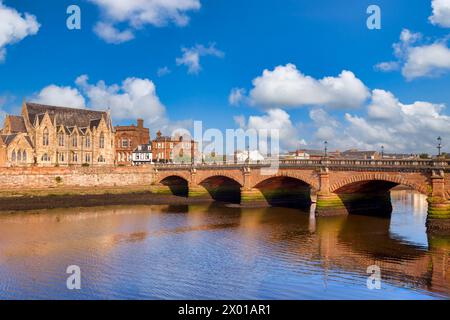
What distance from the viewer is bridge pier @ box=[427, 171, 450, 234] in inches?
1435

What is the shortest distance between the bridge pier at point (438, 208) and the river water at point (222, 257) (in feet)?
4.57

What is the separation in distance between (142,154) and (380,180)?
79.5 m

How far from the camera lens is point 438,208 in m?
36.8

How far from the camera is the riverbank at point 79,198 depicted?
5938cm

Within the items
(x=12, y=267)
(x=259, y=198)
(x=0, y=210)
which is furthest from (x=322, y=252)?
(x=0, y=210)

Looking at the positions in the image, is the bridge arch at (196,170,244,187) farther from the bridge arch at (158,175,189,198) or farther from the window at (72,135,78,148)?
the window at (72,135,78,148)

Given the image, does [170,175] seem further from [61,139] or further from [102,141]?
[61,139]

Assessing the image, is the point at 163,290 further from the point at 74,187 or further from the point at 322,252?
the point at 74,187

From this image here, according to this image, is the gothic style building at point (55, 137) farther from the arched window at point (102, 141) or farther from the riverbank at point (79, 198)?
the riverbank at point (79, 198)

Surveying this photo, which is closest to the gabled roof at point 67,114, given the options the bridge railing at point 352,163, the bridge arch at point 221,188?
the bridge arch at point 221,188

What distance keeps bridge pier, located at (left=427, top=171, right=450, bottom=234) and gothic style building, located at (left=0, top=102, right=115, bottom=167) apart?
67.0 metres

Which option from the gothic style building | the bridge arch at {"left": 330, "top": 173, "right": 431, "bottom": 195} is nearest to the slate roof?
the gothic style building

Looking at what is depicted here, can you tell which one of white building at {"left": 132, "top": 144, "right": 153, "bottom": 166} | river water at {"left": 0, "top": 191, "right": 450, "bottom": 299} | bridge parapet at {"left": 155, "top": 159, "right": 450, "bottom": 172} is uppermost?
white building at {"left": 132, "top": 144, "right": 153, "bottom": 166}
